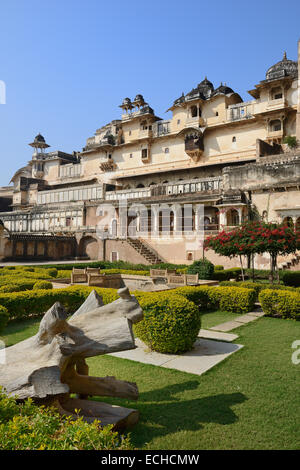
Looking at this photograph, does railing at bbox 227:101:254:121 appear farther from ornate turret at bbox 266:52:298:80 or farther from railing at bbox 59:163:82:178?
railing at bbox 59:163:82:178

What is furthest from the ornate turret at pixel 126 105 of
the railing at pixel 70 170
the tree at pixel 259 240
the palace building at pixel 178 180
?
the tree at pixel 259 240

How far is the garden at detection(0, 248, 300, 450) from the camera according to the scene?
9.25 ft

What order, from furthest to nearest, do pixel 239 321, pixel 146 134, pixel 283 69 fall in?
pixel 146 134 → pixel 283 69 → pixel 239 321

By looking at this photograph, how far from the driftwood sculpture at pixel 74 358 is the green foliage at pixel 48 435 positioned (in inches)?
11.8

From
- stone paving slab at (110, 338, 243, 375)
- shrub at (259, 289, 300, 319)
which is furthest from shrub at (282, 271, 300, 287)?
stone paving slab at (110, 338, 243, 375)

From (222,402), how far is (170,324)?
2.34 m

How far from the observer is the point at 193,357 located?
268 inches

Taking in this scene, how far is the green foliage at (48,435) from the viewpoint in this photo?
2.55 m

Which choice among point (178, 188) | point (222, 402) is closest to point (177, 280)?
point (222, 402)

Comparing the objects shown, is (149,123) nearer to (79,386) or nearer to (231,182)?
(231,182)

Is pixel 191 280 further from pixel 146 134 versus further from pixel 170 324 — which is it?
pixel 146 134

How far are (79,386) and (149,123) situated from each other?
45.8 meters

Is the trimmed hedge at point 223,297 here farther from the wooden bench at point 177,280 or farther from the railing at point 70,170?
the railing at point 70,170
